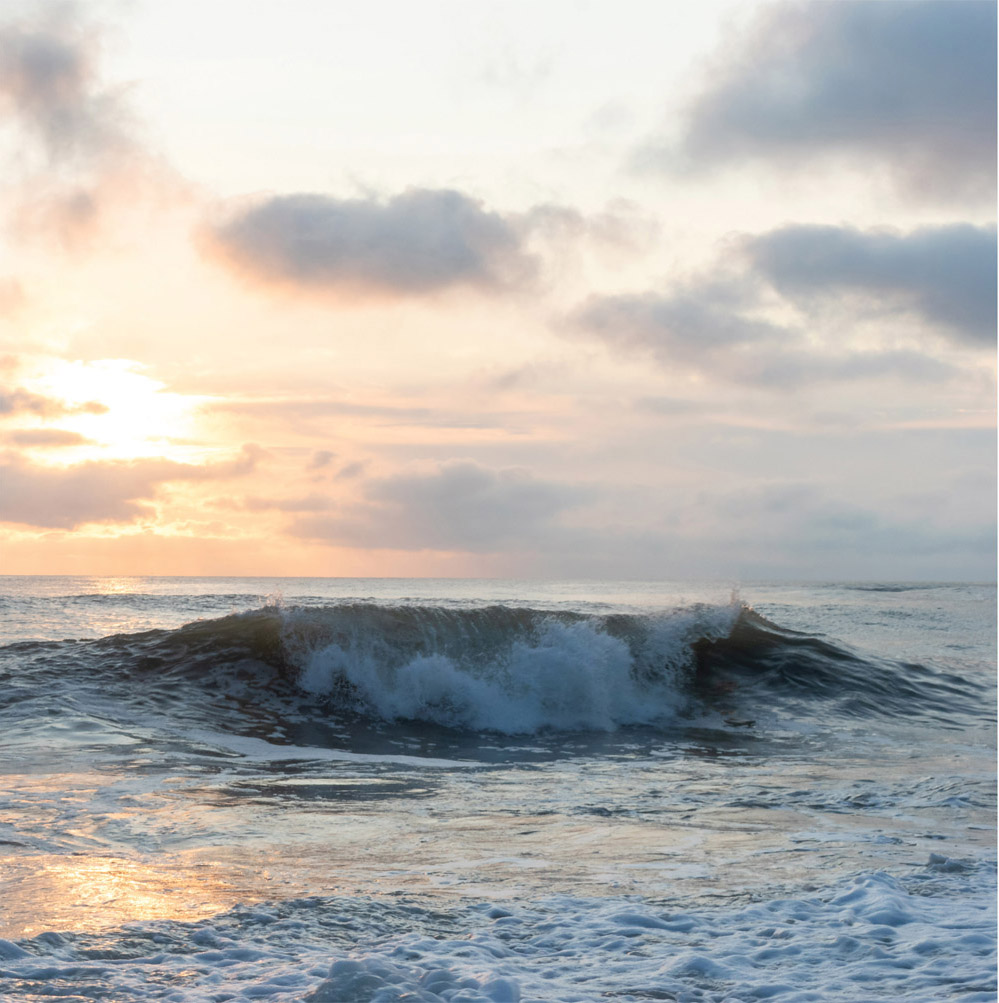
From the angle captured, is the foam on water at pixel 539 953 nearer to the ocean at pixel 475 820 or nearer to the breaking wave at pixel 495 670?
the ocean at pixel 475 820

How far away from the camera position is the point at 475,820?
24.5 ft

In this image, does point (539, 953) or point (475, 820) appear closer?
point (539, 953)

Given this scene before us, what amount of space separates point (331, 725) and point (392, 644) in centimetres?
334

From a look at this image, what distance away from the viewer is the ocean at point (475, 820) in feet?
14.1

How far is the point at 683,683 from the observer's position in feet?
57.0

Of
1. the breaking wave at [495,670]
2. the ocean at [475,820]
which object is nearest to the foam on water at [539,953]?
the ocean at [475,820]

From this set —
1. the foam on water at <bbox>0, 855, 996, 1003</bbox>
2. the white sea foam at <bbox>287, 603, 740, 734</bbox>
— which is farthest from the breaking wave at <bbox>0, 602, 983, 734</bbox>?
the foam on water at <bbox>0, 855, 996, 1003</bbox>

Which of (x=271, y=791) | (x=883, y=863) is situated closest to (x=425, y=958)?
(x=883, y=863)

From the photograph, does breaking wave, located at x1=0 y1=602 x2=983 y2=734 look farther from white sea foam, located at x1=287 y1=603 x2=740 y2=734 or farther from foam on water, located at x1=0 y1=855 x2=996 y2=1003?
foam on water, located at x1=0 y1=855 x2=996 y2=1003

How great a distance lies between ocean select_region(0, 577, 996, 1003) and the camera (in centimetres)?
431

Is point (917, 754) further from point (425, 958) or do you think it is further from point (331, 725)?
point (425, 958)

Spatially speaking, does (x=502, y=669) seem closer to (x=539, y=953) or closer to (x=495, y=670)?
(x=495, y=670)

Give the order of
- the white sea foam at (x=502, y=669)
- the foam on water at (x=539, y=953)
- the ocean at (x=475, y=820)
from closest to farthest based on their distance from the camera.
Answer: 1. the foam on water at (x=539, y=953)
2. the ocean at (x=475, y=820)
3. the white sea foam at (x=502, y=669)

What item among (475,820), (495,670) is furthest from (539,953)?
(495,670)
